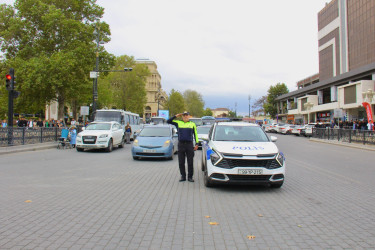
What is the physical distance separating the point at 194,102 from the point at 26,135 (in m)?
97.7

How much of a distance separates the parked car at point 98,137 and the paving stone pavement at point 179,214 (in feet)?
25.8

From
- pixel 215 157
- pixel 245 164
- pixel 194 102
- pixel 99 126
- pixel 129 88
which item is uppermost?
pixel 194 102

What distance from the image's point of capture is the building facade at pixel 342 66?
4166cm

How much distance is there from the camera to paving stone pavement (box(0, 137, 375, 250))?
3.70m

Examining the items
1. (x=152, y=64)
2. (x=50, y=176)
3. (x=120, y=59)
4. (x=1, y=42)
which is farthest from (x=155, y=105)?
(x=50, y=176)

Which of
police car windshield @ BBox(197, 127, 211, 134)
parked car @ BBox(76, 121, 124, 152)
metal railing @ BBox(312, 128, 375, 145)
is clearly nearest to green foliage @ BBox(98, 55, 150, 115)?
metal railing @ BBox(312, 128, 375, 145)

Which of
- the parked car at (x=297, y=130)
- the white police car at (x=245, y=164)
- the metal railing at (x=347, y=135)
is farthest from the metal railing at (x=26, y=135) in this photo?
the parked car at (x=297, y=130)

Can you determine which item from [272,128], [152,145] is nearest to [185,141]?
[152,145]

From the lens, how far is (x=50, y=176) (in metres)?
8.40

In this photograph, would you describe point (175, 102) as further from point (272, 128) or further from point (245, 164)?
point (245, 164)

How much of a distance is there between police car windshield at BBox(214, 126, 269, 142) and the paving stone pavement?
126cm

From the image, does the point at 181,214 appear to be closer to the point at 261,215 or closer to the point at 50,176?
the point at 261,215

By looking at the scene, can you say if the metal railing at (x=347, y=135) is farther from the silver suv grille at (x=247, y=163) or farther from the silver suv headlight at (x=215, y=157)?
the silver suv headlight at (x=215, y=157)

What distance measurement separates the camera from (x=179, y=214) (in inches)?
190
